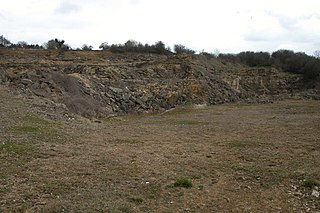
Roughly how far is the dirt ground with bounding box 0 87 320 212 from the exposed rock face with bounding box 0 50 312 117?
27.1 ft

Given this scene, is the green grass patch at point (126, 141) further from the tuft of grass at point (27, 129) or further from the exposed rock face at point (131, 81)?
the exposed rock face at point (131, 81)

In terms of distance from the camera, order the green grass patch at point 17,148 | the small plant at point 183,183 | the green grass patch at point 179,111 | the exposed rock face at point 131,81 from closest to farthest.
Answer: the small plant at point 183,183 → the green grass patch at point 17,148 → the exposed rock face at point 131,81 → the green grass patch at point 179,111

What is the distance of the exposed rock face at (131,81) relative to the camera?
75.9 ft

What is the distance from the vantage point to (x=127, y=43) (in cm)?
5244

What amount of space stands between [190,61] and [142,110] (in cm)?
1262

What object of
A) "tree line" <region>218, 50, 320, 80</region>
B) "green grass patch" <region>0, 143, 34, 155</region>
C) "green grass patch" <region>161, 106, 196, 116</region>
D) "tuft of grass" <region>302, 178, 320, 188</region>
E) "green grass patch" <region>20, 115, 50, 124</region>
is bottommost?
"green grass patch" <region>161, 106, 196, 116</region>

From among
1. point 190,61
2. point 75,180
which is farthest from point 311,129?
point 190,61

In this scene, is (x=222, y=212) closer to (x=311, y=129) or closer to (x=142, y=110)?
(x=311, y=129)

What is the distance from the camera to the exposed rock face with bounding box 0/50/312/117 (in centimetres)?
2312

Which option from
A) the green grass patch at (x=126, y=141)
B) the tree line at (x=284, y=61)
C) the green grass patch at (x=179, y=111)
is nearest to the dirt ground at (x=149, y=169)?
the green grass patch at (x=126, y=141)

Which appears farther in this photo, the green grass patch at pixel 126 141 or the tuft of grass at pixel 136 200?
the green grass patch at pixel 126 141

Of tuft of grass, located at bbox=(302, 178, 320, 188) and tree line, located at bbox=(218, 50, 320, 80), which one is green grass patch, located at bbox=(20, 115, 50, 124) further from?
tree line, located at bbox=(218, 50, 320, 80)

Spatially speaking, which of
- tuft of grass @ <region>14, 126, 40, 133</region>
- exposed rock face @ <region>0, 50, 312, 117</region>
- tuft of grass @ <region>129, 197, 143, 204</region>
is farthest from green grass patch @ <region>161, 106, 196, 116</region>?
tuft of grass @ <region>129, 197, 143, 204</region>

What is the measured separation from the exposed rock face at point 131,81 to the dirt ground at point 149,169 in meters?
8.27
